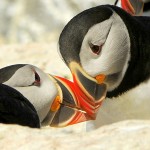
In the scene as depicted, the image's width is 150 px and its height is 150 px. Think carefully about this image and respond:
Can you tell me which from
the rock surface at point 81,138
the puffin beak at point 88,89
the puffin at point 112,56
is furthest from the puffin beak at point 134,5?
the rock surface at point 81,138

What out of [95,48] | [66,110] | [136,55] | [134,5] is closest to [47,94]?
[66,110]

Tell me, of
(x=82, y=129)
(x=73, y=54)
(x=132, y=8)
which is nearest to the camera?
(x=73, y=54)

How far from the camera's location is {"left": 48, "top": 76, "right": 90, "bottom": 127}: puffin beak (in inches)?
104

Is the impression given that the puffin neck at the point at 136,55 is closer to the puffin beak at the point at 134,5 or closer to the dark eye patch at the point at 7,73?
the dark eye patch at the point at 7,73

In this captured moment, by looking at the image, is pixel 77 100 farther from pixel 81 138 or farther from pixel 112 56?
pixel 81 138

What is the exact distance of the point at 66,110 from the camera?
268 centimetres

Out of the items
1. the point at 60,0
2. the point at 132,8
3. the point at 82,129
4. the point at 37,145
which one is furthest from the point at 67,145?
the point at 60,0

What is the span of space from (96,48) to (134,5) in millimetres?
1114

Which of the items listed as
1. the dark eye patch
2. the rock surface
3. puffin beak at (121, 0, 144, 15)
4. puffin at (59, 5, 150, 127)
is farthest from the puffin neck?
puffin beak at (121, 0, 144, 15)

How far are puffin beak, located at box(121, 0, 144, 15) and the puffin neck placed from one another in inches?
37.9

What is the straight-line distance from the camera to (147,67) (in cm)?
259

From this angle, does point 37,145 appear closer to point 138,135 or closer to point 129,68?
point 138,135

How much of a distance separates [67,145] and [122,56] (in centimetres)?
97

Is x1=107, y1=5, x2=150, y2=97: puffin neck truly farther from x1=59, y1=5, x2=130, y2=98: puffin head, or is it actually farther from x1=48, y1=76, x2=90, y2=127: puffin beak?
x1=48, y1=76, x2=90, y2=127: puffin beak
